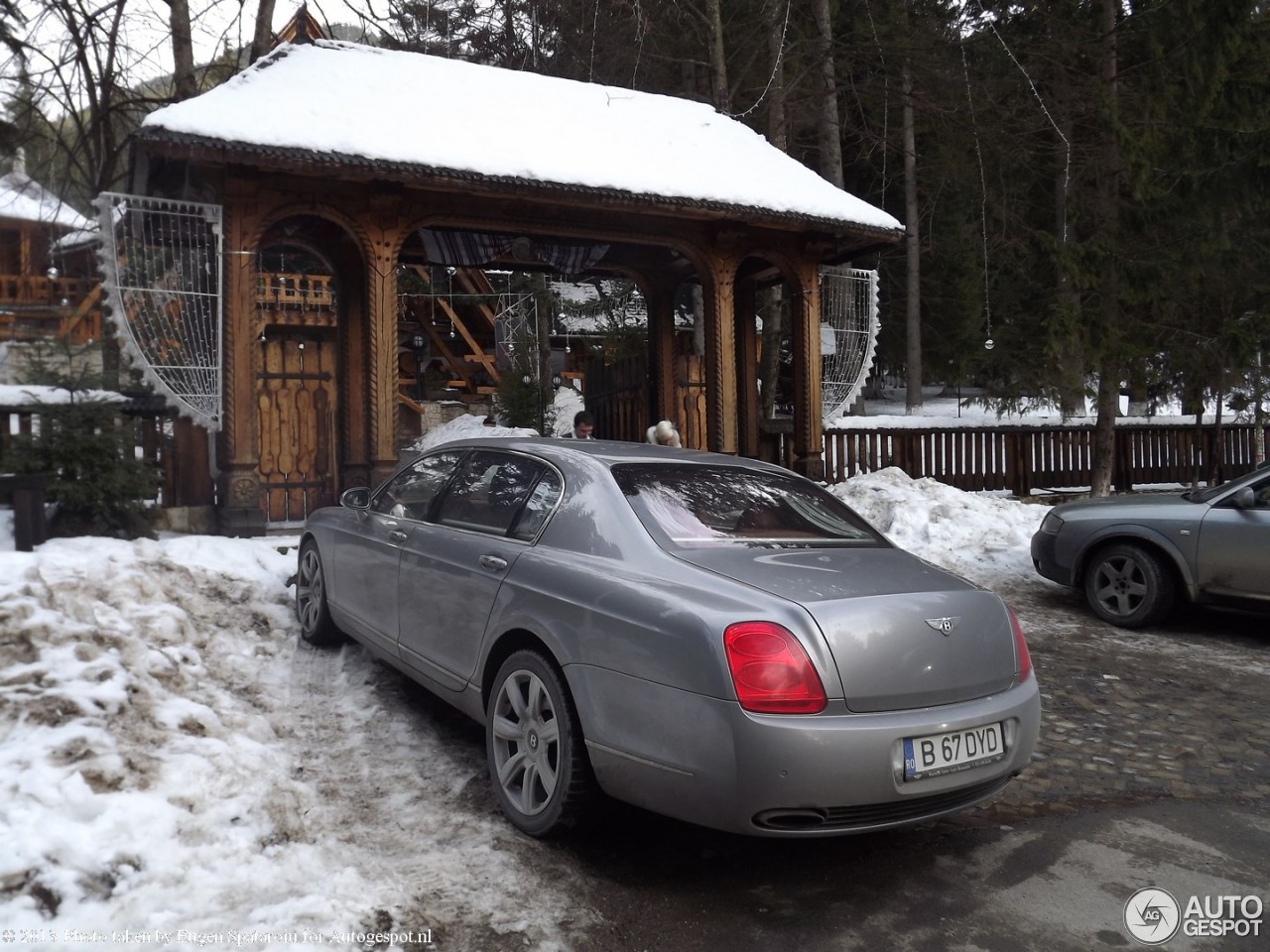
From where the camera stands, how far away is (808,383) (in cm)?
1334

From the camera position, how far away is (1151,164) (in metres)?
14.7

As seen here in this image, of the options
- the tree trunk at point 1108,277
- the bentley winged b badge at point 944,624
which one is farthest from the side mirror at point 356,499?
the tree trunk at point 1108,277

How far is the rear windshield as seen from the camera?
12.1 feet

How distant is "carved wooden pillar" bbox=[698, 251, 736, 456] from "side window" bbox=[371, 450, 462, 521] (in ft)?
25.0

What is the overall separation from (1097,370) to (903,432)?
3.04 meters

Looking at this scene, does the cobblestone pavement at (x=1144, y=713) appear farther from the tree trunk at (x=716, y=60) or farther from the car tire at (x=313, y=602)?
the tree trunk at (x=716, y=60)

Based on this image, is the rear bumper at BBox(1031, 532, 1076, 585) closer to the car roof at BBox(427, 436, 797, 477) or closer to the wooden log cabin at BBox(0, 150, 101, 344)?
the car roof at BBox(427, 436, 797, 477)

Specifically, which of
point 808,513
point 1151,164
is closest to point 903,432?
point 1151,164

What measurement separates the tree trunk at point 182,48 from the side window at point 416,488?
14.0 meters

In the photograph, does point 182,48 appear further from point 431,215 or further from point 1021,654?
point 1021,654

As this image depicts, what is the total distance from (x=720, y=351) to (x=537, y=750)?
31.6ft

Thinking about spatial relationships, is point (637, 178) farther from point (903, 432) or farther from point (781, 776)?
point (781, 776)

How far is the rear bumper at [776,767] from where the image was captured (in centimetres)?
284

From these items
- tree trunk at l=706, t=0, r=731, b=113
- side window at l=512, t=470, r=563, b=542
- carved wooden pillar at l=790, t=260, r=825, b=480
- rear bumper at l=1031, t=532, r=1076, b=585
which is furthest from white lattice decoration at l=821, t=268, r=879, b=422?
side window at l=512, t=470, r=563, b=542
